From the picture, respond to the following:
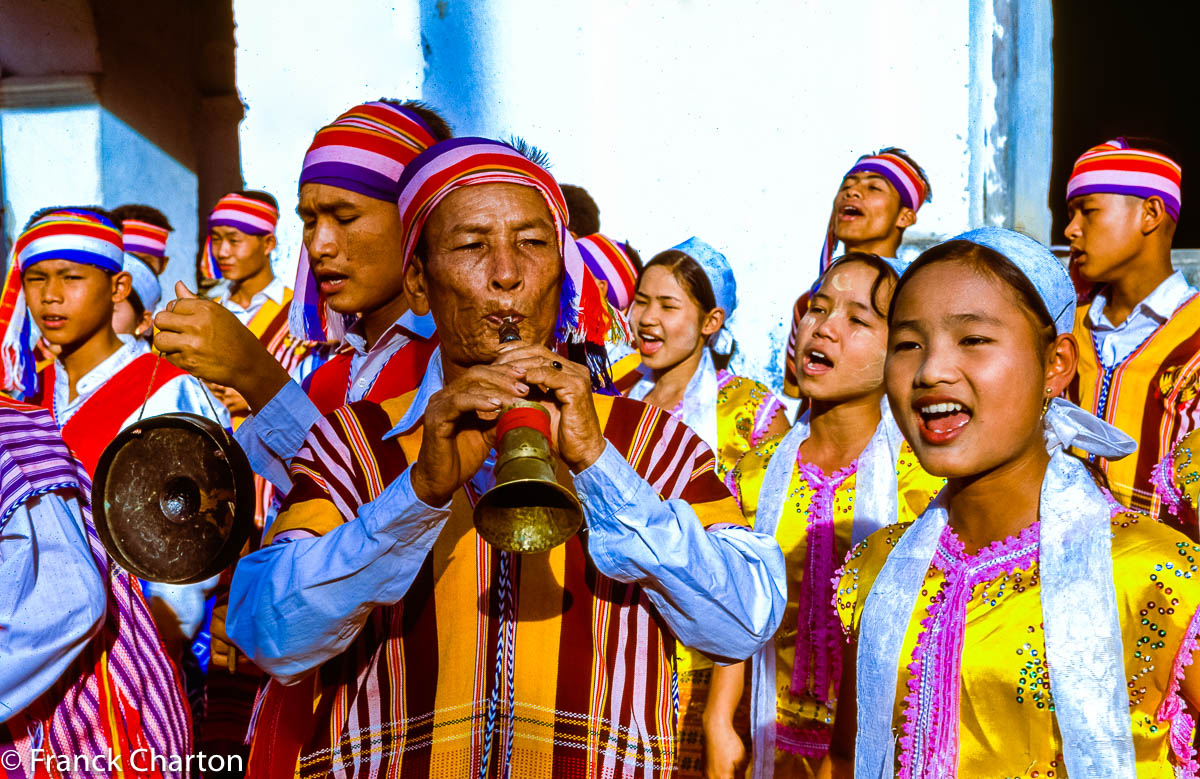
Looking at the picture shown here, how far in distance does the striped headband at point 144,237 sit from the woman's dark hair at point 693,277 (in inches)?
153

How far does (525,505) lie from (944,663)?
3.01 ft

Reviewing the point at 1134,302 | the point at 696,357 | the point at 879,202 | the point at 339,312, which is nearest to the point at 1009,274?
the point at 339,312

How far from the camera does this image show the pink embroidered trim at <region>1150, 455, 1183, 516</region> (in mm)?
3510

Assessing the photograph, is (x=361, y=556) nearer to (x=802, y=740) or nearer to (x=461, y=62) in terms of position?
(x=802, y=740)

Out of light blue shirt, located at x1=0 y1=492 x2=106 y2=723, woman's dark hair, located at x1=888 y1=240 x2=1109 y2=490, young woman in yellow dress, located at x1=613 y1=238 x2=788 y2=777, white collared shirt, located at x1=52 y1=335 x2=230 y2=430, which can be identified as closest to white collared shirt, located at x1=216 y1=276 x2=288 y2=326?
white collared shirt, located at x1=52 y1=335 x2=230 y2=430

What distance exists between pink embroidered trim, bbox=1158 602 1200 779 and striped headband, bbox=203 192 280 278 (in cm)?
583

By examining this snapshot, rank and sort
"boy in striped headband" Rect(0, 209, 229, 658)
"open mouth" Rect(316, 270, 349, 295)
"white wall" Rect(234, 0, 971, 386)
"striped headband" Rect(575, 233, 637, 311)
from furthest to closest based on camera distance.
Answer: "white wall" Rect(234, 0, 971, 386)
"striped headband" Rect(575, 233, 637, 311)
"boy in striped headband" Rect(0, 209, 229, 658)
"open mouth" Rect(316, 270, 349, 295)

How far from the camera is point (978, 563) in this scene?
2.26 meters

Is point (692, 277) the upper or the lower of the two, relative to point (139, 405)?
upper

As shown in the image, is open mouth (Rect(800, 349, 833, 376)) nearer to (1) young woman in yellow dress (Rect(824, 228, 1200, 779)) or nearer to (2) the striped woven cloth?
(1) young woman in yellow dress (Rect(824, 228, 1200, 779))

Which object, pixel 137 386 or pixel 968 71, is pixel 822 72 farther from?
Result: pixel 137 386

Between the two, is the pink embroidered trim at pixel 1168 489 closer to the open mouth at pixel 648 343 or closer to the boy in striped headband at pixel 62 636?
the open mouth at pixel 648 343

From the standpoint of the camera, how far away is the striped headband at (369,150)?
2.98m

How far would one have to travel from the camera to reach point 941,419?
7.39ft
